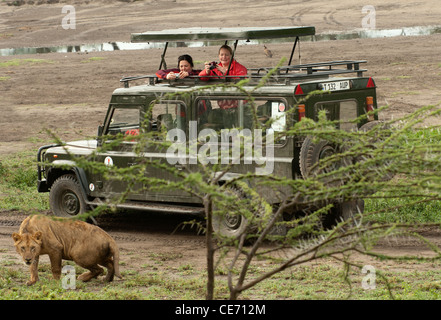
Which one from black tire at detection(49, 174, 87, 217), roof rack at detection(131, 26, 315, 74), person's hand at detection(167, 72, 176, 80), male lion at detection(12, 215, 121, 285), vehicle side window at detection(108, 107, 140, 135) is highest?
roof rack at detection(131, 26, 315, 74)

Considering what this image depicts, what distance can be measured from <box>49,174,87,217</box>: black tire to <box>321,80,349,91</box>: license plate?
3658mm

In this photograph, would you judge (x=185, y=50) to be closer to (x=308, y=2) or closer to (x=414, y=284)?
(x=308, y=2)

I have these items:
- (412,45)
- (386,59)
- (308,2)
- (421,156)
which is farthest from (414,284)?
(308,2)

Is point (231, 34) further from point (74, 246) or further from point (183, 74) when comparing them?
point (74, 246)

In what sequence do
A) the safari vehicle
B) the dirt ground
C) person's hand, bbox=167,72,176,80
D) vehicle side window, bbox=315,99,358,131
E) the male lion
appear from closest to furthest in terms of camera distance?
the male lion < the safari vehicle < vehicle side window, bbox=315,99,358,131 < person's hand, bbox=167,72,176,80 < the dirt ground

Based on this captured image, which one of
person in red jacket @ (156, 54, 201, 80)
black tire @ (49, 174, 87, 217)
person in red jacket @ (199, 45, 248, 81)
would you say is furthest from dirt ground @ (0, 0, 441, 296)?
person in red jacket @ (199, 45, 248, 81)

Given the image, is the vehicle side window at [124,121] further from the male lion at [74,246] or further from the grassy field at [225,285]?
the male lion at [74,246]

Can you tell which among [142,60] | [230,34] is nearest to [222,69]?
[230,34]

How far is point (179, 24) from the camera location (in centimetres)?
3353

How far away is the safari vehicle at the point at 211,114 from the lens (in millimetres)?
9945

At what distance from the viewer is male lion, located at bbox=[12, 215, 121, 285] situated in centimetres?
875

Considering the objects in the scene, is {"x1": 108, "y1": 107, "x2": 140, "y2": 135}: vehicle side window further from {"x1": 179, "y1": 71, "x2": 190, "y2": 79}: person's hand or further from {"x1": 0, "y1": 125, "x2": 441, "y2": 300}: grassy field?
{"x1": 0, "y1": 125, "x2": 441, "y2": 300}: grassy field

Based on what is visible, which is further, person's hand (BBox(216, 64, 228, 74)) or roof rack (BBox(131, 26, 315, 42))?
person's hand (BBox(216, 64, 228, 74))

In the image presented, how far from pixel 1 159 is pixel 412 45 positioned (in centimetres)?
1504
